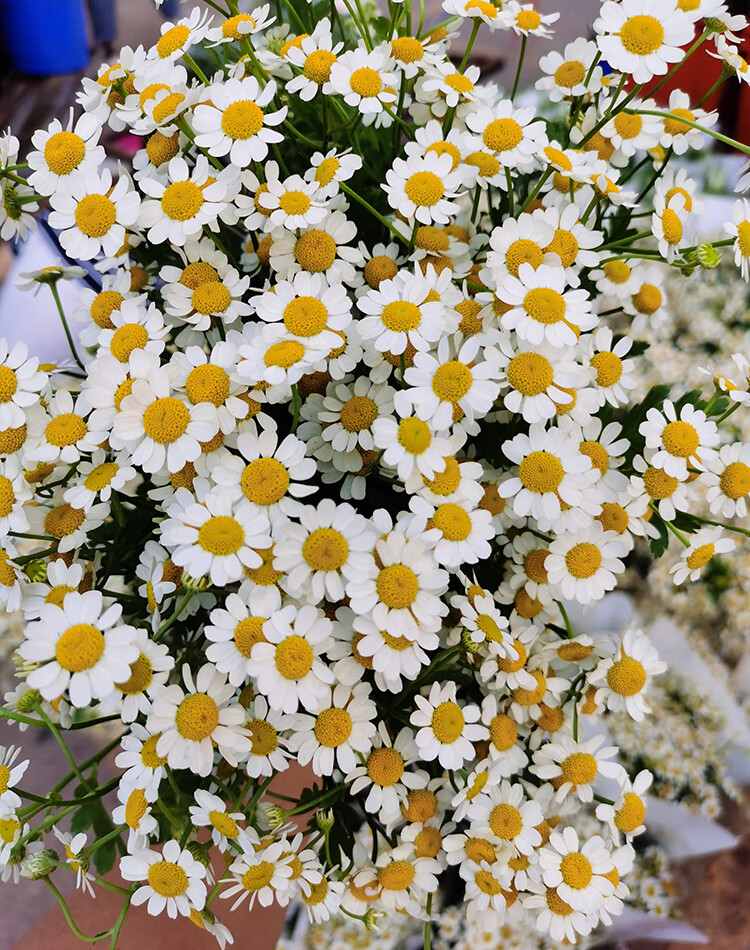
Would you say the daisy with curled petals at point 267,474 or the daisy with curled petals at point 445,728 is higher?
the daisy with curled petals at point 267,474

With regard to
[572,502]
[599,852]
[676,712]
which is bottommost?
[676,712]

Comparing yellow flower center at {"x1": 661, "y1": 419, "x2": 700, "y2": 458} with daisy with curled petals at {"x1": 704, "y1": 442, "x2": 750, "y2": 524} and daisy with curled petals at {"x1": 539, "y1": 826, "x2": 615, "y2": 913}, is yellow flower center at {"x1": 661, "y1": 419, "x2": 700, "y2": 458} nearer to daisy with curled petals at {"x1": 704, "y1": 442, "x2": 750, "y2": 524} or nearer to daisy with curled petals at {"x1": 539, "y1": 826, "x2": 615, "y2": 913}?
daisy with curled petals at {"x1": 704, "y1": 442, "x2": 750, "y2": 524}

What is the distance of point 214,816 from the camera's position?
1.48ft

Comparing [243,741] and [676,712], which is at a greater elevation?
[243,741]

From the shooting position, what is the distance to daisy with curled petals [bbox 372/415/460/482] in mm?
424

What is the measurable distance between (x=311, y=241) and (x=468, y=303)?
10 centimetres

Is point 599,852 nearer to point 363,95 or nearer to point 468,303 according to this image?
point 468,303

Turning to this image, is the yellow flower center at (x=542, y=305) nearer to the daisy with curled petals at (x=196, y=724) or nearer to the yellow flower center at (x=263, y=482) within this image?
the yellow flower center at (x=263, y=482)

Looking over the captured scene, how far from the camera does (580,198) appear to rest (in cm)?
54

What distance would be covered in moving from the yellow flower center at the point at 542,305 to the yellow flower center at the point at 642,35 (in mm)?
175

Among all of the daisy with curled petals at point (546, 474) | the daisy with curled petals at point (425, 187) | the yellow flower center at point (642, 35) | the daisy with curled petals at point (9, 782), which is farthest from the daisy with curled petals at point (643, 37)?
the daisy with curled petals at point (9, 782)

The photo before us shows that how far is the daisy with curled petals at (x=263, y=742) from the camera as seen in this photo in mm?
459

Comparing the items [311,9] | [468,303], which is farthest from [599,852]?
[311,9]

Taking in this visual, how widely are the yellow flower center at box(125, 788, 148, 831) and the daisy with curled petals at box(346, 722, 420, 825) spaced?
12 centimetres
